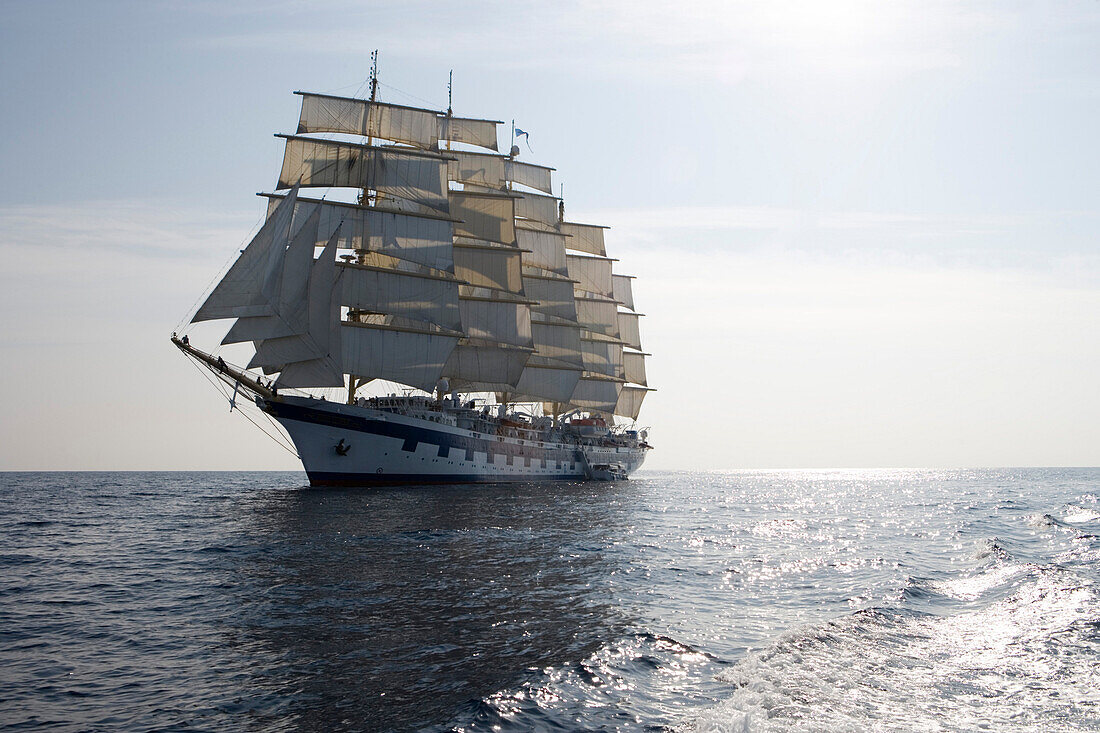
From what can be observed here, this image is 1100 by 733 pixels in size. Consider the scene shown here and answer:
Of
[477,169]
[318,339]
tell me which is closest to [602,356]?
Answer: [477,169]

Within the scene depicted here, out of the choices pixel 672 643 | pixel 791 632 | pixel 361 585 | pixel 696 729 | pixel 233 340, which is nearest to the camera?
pixel 696 729

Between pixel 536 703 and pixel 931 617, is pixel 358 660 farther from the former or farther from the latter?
pixel 931 617

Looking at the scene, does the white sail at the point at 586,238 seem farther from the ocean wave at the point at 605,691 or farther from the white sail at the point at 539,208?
the ocean wave at the point at 605,691

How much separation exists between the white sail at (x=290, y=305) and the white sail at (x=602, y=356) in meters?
43.8

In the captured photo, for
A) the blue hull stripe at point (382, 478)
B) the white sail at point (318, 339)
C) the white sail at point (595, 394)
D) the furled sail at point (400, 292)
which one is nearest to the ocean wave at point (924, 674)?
the white sail at point (318, 339)

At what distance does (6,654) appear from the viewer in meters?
12.9

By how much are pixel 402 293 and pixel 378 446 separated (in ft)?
41.9

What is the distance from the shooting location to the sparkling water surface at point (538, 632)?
10.3m

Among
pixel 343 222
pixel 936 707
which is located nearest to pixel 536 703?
pixel 936 707

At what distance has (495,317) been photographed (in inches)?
2840

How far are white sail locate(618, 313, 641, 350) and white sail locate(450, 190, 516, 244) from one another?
34400 mm

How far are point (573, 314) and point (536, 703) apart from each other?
248ft

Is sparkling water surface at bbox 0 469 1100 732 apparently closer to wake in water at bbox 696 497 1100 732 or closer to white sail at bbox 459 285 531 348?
wake in water at bbox 696 497 1100 732

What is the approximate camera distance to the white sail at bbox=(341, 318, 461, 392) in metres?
58.1
